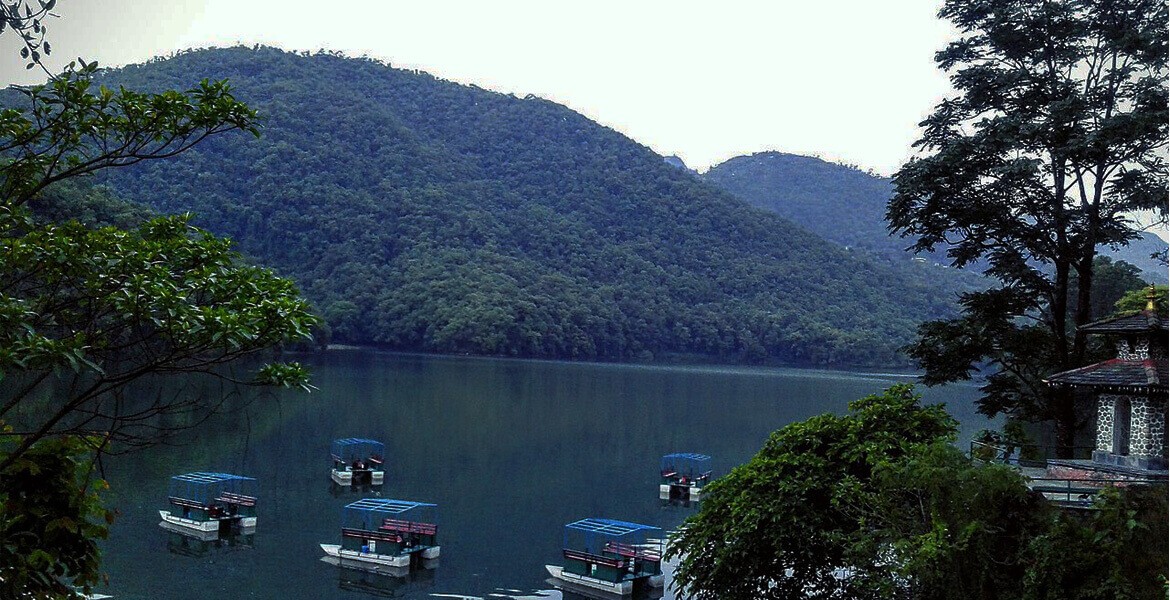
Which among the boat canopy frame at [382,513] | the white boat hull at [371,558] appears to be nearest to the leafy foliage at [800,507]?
the white boat hull at [371,558]

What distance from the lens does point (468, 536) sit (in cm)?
2805

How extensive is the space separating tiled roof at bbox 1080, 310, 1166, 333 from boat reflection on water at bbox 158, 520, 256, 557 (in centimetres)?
1945

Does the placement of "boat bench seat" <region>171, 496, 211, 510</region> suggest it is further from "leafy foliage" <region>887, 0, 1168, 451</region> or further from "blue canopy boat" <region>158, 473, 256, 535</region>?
"leafy foliage" <region>887, 0, 1168, 451</region>

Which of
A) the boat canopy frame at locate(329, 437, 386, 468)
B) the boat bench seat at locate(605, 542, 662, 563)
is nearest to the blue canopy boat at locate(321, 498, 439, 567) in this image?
the boat bench seat at locate(605, 542, 662, 563)

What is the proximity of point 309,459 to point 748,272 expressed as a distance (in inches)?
3061

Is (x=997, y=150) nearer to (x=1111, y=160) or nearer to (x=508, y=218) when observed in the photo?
(x=1111, y=160)

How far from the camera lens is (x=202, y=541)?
25.3 metres

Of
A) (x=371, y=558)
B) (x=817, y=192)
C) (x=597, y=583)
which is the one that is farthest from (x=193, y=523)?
(x=817, y=192)

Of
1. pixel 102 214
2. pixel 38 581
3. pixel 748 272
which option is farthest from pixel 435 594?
pixel 748 272

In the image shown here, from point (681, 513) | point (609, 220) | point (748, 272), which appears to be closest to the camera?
point (681, 513)

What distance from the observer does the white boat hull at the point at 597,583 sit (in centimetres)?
2255

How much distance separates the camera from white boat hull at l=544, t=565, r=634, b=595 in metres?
22.5

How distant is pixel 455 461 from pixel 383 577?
55.6ft

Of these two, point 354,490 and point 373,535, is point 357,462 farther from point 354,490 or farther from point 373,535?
point 373,535
